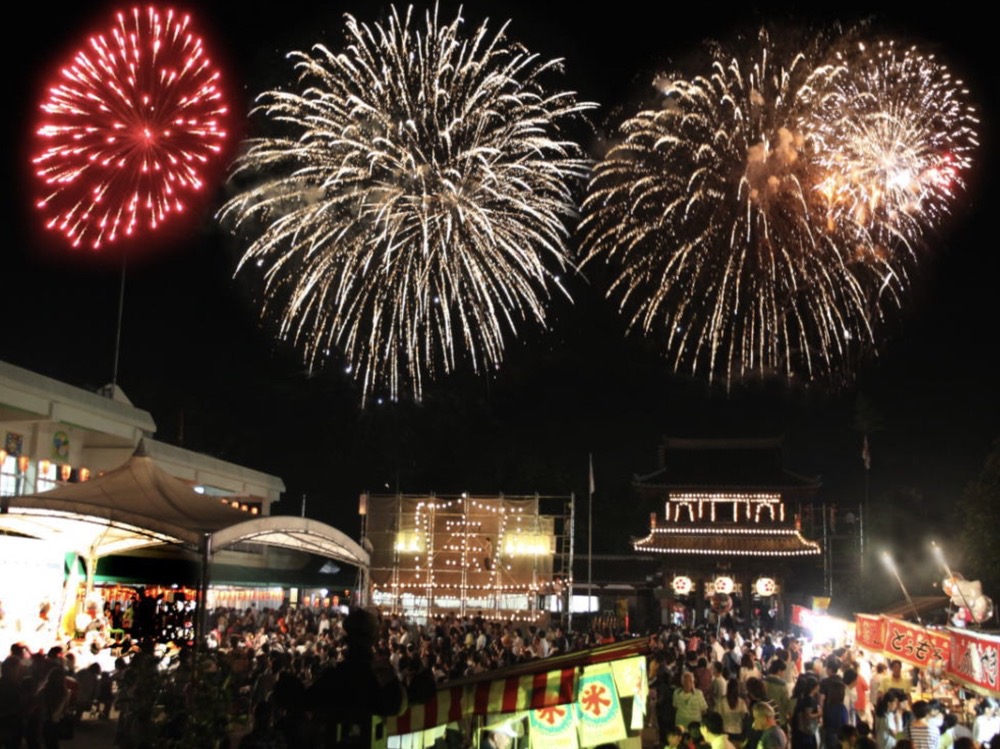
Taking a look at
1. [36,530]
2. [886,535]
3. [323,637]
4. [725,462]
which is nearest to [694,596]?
[725,462]

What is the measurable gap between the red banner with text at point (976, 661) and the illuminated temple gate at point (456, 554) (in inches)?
771

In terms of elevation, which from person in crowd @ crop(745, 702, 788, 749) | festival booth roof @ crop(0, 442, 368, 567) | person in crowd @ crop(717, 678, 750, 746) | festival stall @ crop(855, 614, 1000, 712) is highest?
festival booth roof @ crop(0, 442, 368, 567)

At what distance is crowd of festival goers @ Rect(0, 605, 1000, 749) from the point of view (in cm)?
394

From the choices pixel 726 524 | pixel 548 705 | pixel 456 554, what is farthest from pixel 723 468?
pixel 548 705

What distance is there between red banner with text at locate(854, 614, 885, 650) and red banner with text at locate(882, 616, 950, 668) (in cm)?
28

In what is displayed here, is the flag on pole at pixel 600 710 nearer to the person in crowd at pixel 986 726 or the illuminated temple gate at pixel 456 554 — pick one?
the person in crowd at pixel 986 726

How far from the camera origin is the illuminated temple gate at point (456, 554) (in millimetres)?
29328

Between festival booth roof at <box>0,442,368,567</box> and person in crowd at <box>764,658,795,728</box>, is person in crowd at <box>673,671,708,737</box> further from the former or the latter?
festival booth roof at <box>0,442,368,567</box>

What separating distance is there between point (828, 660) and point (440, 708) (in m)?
10.1

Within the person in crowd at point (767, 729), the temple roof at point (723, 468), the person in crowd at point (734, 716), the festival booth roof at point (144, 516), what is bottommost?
the person in crowd at point (734, 716)

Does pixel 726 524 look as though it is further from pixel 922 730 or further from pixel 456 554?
pixel 922 730

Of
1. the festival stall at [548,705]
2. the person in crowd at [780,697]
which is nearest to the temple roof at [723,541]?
the person in crowd at [780,697]

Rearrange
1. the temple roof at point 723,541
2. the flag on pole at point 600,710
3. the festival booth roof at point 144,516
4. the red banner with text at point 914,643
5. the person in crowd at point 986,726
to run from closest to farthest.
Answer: the flag on pole at point 600,710 → the person in crowd at point 986,726 → the red banner with text at point 914,643 → the festival booth roof at point 144,516 → the temple roof at point 723,541

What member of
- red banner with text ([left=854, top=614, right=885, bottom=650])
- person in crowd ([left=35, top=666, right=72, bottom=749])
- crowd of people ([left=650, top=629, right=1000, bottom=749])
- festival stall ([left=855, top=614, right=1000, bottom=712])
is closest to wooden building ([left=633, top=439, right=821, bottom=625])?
red banner with text ([left=854, top=614, right=885, bottom=650])
